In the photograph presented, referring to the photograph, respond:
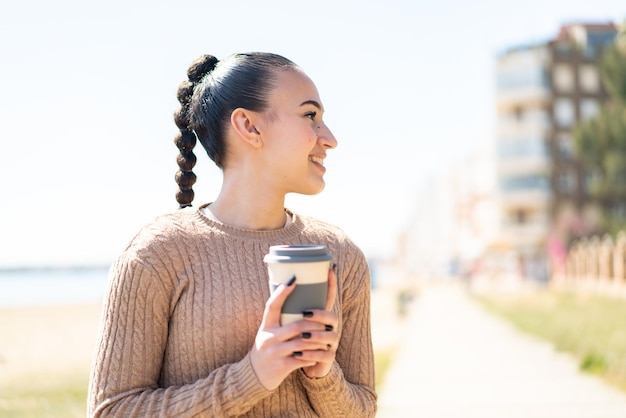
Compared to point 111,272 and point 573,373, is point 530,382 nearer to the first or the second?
point 573,373

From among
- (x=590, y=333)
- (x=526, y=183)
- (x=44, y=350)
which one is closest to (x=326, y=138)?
(x=590, y=333)

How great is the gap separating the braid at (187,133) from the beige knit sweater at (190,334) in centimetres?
28

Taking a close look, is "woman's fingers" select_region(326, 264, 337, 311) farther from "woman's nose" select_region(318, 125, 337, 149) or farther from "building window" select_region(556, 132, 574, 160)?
"building window" select_region(556, 132, 574, 160)

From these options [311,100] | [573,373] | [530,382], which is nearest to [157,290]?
[311,100]

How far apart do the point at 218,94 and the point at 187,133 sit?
0.23m

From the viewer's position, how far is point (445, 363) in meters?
9.43

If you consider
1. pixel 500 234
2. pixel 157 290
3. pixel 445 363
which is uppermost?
pixel 157 290

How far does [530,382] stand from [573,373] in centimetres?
A: 64

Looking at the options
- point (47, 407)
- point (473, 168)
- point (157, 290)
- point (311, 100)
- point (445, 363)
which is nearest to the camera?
point (157, 290)

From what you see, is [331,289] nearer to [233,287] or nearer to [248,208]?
[233,287]

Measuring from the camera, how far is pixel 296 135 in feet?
5.59

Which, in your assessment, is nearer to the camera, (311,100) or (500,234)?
(311,100)

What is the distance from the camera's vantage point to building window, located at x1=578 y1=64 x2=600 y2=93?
47.6 m

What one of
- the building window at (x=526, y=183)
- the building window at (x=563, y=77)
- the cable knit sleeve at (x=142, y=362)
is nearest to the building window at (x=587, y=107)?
the building window at (x=563, y=77)
